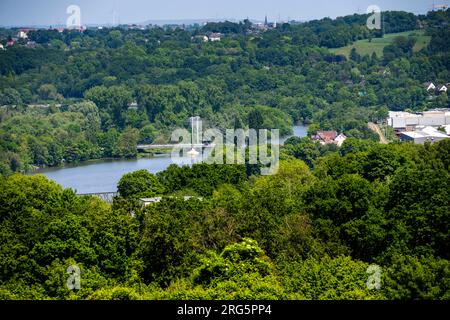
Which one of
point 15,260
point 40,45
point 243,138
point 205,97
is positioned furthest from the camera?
point 40,45

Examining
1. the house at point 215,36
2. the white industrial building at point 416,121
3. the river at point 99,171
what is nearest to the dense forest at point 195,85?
the river at point 99,171

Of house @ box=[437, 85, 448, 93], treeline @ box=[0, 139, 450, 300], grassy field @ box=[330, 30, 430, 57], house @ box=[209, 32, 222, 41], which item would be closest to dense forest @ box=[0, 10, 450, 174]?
grassy field @ box=[330, 30, 430, 57]

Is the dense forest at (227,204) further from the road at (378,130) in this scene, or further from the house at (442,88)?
the house at (442,88)

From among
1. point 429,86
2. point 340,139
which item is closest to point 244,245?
point 340,139

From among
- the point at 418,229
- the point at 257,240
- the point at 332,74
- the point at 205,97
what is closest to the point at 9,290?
the point at 257,240

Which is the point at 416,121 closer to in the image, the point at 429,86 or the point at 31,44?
the point at 429,86

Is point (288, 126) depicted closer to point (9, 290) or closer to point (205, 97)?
point (205, 97)

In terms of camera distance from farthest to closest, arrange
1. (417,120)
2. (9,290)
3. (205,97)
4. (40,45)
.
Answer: (40,45) < (205,97) < (417,120) < (9,290)
